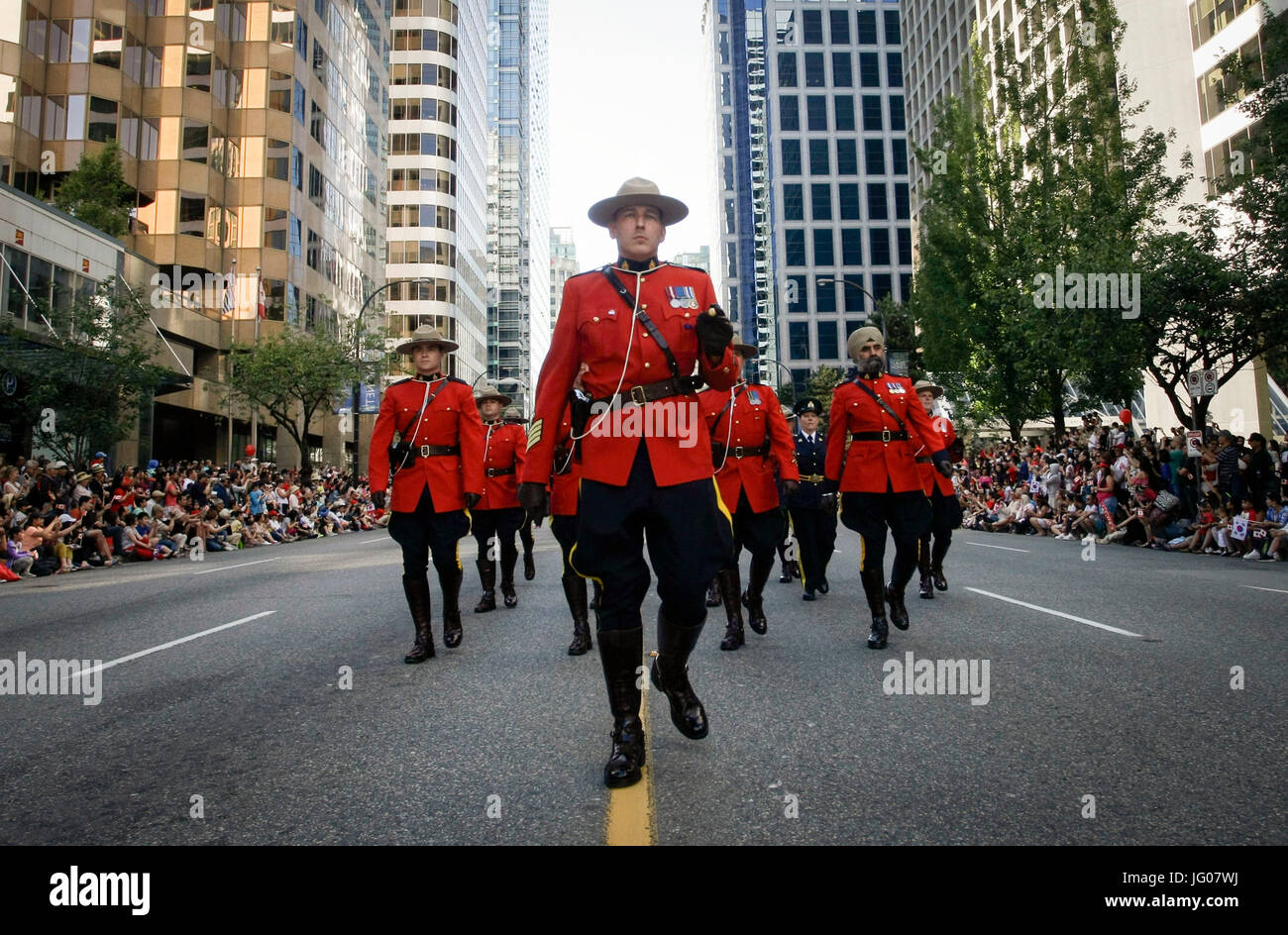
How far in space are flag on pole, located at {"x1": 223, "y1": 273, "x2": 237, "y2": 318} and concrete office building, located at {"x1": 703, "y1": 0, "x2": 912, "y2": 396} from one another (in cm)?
5355

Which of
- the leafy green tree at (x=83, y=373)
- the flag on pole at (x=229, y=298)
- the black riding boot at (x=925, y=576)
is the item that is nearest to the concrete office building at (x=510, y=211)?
the flag on pole at (x=229, y=298)

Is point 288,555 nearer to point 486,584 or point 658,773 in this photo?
point 486,584

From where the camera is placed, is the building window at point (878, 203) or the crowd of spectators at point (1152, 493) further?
the building window at point (878, 203)

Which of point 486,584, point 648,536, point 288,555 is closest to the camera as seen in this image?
point 648,536

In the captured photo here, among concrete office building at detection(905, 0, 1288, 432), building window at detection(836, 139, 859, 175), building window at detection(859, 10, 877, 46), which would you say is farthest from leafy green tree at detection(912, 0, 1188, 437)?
building window at detection(859, 10, 877, 46)

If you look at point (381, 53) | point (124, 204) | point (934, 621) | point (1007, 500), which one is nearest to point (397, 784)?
point (934, 621)

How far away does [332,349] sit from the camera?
36.9 metres

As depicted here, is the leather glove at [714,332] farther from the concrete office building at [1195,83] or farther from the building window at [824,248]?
the building window at [824,248]

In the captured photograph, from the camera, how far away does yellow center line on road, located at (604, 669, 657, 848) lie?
2.92 m

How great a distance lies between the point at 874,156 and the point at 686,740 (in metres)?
94.7

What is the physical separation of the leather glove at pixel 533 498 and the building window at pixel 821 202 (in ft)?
296

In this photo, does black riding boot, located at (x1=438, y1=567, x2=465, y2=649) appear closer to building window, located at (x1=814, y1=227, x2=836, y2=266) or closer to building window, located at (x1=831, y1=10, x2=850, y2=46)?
building window, located at (x1=814, y1=227, x2=836, y2=266)

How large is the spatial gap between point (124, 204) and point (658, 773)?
44.0 meters

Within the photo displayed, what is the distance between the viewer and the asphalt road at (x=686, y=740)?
10.2ft
